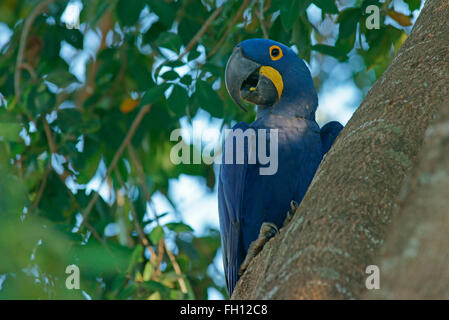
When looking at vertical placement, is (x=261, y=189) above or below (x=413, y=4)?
below

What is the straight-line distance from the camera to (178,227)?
377 centimetres

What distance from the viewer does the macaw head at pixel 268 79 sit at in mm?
3273

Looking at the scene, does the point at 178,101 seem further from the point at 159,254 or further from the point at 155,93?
the point at 159,254

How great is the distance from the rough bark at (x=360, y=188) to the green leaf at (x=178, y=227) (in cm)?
161

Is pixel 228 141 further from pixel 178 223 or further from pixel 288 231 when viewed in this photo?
pixel 288 231

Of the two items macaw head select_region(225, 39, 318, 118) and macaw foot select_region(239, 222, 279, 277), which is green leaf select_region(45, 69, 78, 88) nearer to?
macaw head select_region(225, 39, 318, 118)

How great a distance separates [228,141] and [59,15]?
5.43 ft

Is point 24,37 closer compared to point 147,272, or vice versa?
point 147,272

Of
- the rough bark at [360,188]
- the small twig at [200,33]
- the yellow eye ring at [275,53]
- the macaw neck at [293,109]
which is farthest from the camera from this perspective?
the small twig at [200,33]

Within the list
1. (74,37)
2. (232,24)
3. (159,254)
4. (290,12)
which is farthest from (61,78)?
(290,12)

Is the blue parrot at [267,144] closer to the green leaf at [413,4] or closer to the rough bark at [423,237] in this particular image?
the green leaf at [413,4]

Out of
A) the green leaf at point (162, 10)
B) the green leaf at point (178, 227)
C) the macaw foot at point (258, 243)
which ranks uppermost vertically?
the green leaf at point (162, 10)

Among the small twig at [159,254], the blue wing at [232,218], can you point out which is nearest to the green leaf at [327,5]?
the blue wing at [232,218]

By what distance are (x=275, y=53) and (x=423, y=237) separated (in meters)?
2.44
